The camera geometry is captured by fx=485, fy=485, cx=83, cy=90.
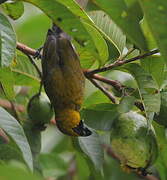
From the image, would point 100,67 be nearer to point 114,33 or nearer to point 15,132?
point 114,33

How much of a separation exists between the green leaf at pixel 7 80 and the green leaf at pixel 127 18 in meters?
0.37

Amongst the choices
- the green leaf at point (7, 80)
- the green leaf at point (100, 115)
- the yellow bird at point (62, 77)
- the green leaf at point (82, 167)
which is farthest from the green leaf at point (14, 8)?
the green leaf at point (82, 167)

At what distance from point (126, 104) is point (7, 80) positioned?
300mm

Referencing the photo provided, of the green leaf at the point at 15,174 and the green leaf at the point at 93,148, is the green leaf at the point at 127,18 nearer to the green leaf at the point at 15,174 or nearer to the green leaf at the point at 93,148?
the green leaf at the point at 15,174

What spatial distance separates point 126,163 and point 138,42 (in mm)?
581

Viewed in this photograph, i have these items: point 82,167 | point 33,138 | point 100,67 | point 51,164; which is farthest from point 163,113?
point 51,164

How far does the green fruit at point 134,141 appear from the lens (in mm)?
1272

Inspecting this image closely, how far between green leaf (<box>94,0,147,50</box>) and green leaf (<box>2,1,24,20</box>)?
0.46 meters

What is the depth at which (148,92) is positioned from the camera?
1151 millimetres

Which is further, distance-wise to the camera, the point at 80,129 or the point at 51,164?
the point at 51,164

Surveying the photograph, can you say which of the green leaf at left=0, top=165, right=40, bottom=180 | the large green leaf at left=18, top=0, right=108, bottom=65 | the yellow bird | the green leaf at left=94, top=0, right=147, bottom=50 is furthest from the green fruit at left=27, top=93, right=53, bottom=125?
the green leaf at left=0, top=165, right=40, bottom=180

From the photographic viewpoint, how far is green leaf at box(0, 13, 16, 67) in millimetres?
929

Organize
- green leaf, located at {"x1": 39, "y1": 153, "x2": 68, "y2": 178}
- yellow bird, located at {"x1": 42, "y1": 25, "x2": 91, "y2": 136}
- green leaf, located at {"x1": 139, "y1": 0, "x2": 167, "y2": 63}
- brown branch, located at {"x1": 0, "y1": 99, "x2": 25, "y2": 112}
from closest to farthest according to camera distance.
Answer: green leaf, located at {"x1": 139, "y1": 0, "x2": 167, "y2": 63} → yellow bird, located at {"x1": 42, "y1": 25, "x2": 91, "y2": 136} → brown branch, located at {"x1": 0, "y1": 99, "x2": 25, "y2": 112} → green leaf, located at {"x1": 39, "y1": 153, "x2": 68, "y2": 178}

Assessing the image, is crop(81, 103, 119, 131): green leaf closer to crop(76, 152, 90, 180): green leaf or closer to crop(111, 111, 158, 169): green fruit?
crop(111, 111, 158, 169): green fruit
